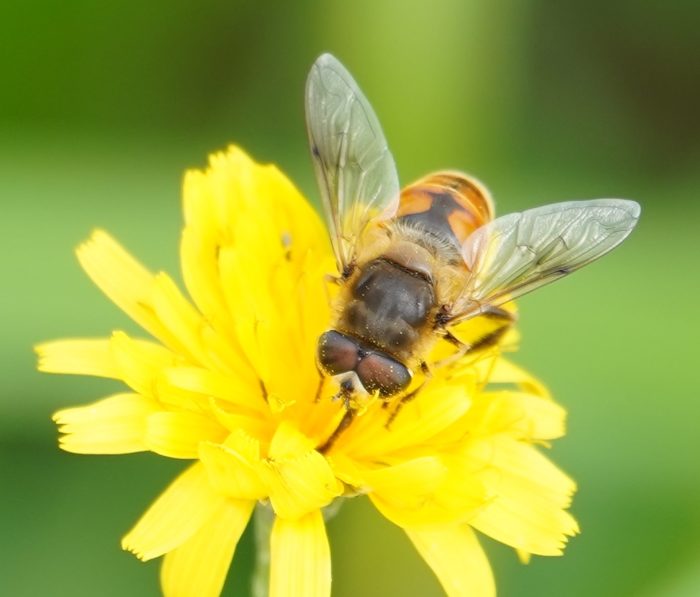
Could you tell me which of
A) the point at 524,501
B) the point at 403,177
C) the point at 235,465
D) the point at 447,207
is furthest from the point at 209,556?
the point at 403,177

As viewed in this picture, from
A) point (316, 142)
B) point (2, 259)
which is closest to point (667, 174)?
point (316, 142)

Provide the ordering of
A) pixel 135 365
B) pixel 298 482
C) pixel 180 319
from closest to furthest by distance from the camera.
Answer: pixel 298 482 → pixel 135 365 → pixel 180 319

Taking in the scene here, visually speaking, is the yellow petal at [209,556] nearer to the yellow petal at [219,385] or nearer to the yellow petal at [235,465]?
the yellow petal at [235,465]

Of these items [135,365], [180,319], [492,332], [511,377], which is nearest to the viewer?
[135,365]

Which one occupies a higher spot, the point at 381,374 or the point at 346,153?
the point at 346,153

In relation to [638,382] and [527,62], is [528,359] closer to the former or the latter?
[638,382]

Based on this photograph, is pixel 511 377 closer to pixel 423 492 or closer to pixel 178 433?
pixel 423 492

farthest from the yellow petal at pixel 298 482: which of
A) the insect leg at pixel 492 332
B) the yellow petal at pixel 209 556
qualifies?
the insect leg at pixel 492 332
